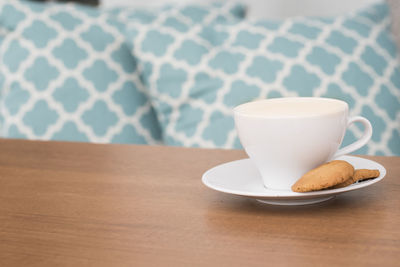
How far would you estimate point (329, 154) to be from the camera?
0.58 meters

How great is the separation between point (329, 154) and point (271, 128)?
0.07 metres

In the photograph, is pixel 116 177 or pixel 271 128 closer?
pixel 271 128

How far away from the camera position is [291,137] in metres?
0.55

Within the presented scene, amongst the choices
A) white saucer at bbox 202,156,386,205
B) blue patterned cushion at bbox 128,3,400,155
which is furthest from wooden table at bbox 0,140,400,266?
blue patterned cushion at bbox 128,3,400,155

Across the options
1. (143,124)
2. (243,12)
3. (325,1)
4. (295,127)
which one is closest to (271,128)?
(295,127)

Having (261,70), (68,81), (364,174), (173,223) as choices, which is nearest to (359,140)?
(364,174)

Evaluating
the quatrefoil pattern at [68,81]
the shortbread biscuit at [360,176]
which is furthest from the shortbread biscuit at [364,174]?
the quatrefoil pattern at [68,81]

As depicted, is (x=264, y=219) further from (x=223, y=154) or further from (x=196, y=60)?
(x=196, y=60)

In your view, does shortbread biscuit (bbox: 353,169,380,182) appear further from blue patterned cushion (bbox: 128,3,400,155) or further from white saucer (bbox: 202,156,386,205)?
blue patterned cushion (bbox: 128,3,400,155)

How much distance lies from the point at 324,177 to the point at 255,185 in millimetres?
98

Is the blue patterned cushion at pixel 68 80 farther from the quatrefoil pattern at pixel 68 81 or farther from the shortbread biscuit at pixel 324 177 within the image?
the shortbread biscuit at pixel 324 177

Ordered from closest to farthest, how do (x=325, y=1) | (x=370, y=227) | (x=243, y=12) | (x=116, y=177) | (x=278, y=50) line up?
(x=370, y=227) < (x=116, y=177) < (x=278, y=50) < (x=243, y=12) < (x=325, y=1)

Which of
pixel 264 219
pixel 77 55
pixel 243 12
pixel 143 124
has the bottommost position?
pixel 143 124

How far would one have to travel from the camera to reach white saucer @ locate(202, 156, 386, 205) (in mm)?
540
